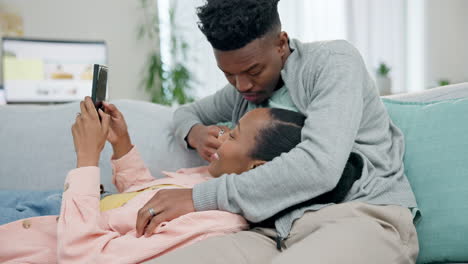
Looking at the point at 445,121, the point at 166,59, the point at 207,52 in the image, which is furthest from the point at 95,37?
A: the point at 445,121

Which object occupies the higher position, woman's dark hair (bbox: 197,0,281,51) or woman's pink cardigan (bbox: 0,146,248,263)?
woman's dark hair (bbox: 197,0,281,51)

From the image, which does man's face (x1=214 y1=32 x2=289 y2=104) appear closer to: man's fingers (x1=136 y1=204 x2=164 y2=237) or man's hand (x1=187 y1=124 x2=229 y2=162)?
man's hand (x1=187 y1=124 x2=229 y2=162)

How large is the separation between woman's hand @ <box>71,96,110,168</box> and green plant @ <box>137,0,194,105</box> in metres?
3.21

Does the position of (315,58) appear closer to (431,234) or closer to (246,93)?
(246,93)

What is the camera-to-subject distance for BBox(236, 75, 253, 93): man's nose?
3.78 ft

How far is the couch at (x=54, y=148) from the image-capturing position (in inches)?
59.1

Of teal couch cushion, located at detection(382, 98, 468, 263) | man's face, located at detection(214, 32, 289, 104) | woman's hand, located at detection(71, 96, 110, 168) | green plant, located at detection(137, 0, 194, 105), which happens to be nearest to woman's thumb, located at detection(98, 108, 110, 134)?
woman's hand, located at detection(71, 96, 110, 168)

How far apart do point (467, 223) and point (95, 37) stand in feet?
12.3

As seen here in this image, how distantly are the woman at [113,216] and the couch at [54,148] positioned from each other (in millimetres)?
287

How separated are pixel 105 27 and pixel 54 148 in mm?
2942

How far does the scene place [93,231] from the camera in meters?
0.95

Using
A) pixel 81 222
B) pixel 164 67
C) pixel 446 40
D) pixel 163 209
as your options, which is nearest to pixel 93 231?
pixel 81 222

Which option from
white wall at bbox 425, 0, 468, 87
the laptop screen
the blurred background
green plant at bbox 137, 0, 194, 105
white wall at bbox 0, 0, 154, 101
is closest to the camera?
the laptop screen

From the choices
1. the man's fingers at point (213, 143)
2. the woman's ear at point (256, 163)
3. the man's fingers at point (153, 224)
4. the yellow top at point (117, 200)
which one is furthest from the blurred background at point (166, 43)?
the man's fingers at point (153, 224)
